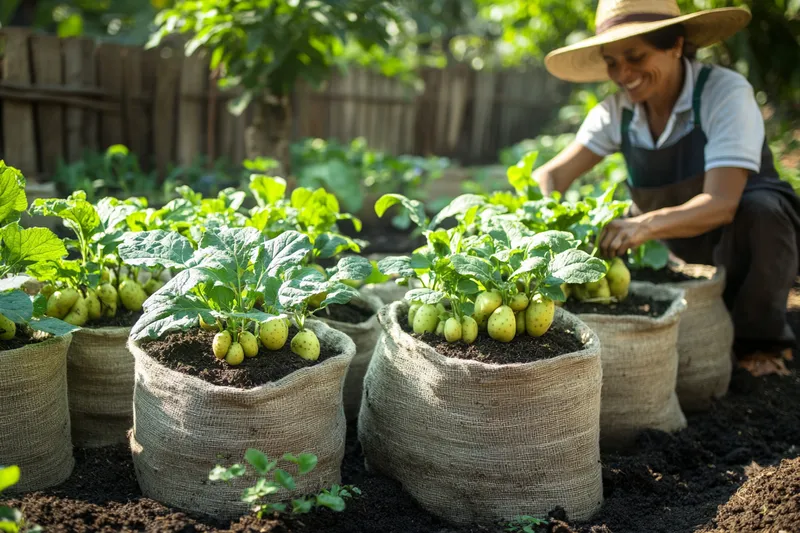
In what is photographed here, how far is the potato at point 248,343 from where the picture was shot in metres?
2.08

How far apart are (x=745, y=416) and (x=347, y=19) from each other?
2988 mm

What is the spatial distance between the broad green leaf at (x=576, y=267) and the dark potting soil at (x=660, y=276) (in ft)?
3.84

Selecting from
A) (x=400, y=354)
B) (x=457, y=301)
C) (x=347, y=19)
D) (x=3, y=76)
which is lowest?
(x=400, y=354)

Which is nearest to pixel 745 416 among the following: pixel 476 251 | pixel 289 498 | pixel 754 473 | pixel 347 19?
pixel 754 473

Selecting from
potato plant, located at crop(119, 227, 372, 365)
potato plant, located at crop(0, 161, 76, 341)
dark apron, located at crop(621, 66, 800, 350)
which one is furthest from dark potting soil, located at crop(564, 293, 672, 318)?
potato plant, located at crop(0, 161, 76, 341)

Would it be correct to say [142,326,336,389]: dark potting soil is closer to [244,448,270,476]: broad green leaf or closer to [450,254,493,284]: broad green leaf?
[244,448,270,476]: broad green leaf

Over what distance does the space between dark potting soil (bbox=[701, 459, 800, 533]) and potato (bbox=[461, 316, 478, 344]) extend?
79cm

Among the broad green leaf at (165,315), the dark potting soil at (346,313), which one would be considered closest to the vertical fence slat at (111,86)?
the dark potting soil at (346,313)

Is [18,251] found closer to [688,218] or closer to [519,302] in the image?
[519,302]

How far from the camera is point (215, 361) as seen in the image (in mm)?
2082

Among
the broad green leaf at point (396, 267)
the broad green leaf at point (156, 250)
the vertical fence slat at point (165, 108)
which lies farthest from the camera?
the vertical fence slat at point (165, 108)

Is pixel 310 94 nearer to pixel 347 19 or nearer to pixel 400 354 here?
pixel 347 19

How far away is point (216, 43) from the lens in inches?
184

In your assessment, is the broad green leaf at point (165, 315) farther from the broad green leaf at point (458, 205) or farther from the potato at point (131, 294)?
the broad green leaf at point (458, 205)
